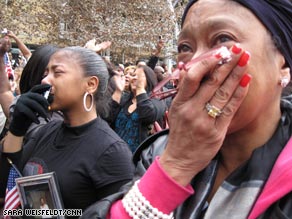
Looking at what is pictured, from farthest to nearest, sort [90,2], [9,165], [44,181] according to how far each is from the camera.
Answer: [90,2], [9,165], [44,181]

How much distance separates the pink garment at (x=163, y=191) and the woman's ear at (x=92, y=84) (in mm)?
1562

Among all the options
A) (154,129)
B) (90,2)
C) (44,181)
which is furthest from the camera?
(90,2)

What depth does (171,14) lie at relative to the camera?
55.3 ft

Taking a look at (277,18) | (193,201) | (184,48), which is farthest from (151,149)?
(277,18)

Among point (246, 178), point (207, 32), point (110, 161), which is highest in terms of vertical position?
point (207, 32)

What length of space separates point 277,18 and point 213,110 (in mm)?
440

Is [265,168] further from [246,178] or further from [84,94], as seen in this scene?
[84,94]

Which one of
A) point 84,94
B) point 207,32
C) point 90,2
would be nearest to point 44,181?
point 84,94

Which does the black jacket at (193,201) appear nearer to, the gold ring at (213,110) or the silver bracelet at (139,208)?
the silver bracelet at (139,208)

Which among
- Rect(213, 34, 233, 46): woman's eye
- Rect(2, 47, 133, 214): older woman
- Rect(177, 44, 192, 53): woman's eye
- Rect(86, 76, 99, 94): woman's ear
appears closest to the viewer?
Rect(213, 34, 233, 46): woman's eye

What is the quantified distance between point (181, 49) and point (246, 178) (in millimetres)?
460

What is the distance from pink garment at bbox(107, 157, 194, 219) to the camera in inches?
43.7

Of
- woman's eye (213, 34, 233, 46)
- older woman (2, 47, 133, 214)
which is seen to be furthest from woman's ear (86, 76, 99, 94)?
woman's eye (213, 34, 233, 46)

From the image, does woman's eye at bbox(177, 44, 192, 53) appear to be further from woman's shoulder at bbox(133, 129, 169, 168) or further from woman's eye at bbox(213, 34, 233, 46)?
woman's shoulder at bbox(133, 129, 169, 168)
